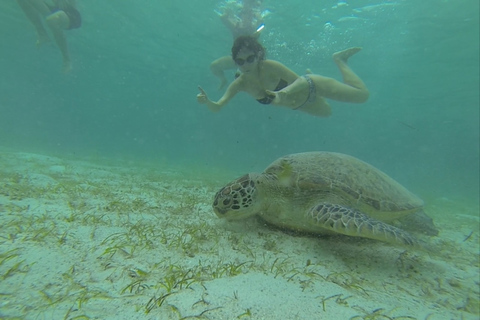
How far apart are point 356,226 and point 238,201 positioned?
4.07 ft

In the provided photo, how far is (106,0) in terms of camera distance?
17125 millimetres

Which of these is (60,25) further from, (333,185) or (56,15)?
(333,185)

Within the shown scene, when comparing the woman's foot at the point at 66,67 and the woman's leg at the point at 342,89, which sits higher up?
the woman's foot at the point at 66,67

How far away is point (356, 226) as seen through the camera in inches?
85.8

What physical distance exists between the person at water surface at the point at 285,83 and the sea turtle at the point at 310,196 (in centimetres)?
193

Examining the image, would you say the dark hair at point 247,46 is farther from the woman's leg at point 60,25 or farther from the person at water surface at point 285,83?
the woman's leg at point 60,25

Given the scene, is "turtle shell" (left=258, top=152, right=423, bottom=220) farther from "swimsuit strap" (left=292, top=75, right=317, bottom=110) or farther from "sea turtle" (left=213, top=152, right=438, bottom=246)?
"swimsuit strap" (left=292, top=75, right=317, bottom=110)

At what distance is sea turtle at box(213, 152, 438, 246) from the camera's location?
8.79 feet

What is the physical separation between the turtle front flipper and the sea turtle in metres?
0.01

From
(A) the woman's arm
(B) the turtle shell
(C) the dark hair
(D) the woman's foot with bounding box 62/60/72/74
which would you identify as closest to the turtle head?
(B) the turtle shell

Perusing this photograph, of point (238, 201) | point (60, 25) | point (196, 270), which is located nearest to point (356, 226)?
point (238, 201)

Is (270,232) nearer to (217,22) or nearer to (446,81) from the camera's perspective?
(217,22)

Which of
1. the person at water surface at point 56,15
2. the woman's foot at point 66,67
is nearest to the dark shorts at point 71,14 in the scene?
the person at water surface at point 56,15

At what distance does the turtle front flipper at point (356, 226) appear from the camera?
83.7 inches
